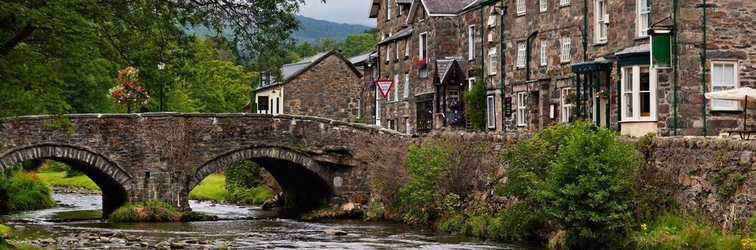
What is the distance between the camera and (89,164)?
4681 cm

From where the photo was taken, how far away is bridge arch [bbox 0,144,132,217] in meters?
45.4

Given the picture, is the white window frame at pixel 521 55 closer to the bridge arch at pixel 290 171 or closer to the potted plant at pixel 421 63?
the bridge arch at pixel 290 171

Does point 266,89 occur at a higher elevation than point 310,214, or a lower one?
higher

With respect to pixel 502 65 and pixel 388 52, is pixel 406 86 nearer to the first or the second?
pixel 388 52

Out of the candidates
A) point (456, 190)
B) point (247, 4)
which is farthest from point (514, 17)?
point (247, 4)

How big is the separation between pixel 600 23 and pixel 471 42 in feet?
43.9

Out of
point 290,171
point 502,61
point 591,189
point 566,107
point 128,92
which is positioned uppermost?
point 502,61

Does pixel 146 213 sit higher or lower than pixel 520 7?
lower

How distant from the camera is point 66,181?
258 ft

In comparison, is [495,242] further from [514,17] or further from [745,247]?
[514,17]

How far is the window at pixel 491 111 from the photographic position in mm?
52562

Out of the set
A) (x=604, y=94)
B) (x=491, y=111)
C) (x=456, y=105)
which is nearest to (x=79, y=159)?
(x=491, y=111)

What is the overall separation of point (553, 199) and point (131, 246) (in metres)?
11.8

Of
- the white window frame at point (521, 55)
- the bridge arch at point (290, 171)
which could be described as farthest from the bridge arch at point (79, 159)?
the white window frame at point (521, 55)
